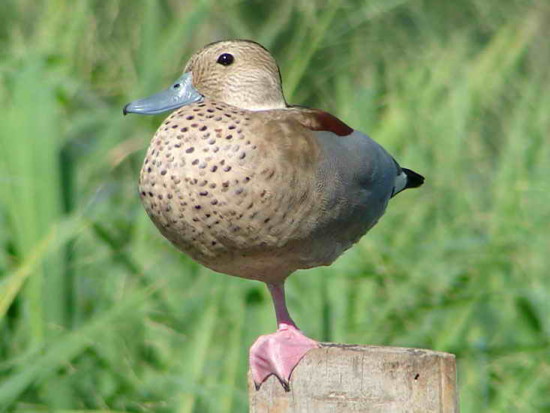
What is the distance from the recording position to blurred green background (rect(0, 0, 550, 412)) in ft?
11.4

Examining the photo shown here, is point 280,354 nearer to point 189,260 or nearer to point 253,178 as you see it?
point 253,178

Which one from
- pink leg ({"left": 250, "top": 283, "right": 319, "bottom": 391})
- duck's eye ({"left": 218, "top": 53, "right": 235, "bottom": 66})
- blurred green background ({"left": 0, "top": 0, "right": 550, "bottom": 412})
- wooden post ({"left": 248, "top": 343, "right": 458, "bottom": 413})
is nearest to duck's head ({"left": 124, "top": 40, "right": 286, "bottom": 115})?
duck's eye ({"left": 218, "top": 53, "right": 235, "bottom": 66})

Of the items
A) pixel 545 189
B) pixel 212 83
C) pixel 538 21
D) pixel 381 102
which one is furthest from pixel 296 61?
pixel 538 21

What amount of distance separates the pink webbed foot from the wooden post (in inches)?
3.9

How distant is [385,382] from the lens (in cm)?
216

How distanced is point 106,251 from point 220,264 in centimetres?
156

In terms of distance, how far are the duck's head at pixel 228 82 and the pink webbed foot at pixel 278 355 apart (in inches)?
19.5

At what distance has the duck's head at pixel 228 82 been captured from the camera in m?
2.51

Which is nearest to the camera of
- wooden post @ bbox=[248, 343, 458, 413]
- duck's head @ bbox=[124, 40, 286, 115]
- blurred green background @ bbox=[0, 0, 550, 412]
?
wooden post @ bbox=[248, 343, 458, 413]

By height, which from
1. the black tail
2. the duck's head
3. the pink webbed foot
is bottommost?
the pink webbed foot

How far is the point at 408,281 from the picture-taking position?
3.90m

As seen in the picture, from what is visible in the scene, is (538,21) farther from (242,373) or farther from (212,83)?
(212,83)

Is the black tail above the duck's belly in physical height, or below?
above

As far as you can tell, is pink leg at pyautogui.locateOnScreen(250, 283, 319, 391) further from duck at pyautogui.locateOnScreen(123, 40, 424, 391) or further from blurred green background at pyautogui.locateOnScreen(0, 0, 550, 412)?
blurred green background at pyautogui.locateOnScreen(0, 0, 550, 412)
